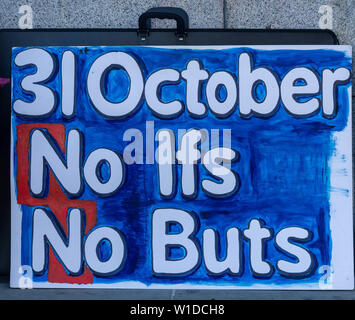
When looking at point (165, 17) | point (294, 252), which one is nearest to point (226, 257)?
point (294, 252)

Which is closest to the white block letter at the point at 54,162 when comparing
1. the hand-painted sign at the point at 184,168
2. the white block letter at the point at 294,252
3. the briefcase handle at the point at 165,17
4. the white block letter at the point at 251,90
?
the hand-painted sign at the point at 184,168

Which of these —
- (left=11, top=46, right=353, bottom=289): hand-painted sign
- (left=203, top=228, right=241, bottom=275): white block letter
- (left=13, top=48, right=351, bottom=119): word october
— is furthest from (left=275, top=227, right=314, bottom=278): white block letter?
(left=13, top=48, right=351, bottom=119): word october

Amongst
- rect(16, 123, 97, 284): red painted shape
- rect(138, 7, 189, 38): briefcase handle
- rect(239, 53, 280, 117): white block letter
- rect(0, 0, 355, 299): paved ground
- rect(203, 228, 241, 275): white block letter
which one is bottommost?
rect(203, 228, 241, 275): white block letter

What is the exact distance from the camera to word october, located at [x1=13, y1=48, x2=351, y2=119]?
161cm

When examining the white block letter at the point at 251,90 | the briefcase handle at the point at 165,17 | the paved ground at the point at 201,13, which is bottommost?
the white block letter at the point at 251,90

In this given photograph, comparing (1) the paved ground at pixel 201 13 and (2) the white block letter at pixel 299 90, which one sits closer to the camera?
(2) the white block letter at pixel 299 90

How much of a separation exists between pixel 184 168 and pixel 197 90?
0.24 metres

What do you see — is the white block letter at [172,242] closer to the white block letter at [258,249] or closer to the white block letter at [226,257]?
the white block letter at [226,257]

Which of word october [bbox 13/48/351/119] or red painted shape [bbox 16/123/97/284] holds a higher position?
word october [bbox 13/48/351/119]

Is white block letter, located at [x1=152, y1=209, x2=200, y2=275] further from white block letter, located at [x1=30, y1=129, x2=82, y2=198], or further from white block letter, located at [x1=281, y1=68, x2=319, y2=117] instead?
white block letter, located at [x1=281, y1=68, x2=319, y2=117]

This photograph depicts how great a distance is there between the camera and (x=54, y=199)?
1600 mm

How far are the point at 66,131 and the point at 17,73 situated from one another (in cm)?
24

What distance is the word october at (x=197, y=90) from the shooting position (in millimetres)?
1607

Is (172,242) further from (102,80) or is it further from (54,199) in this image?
(102,80)
